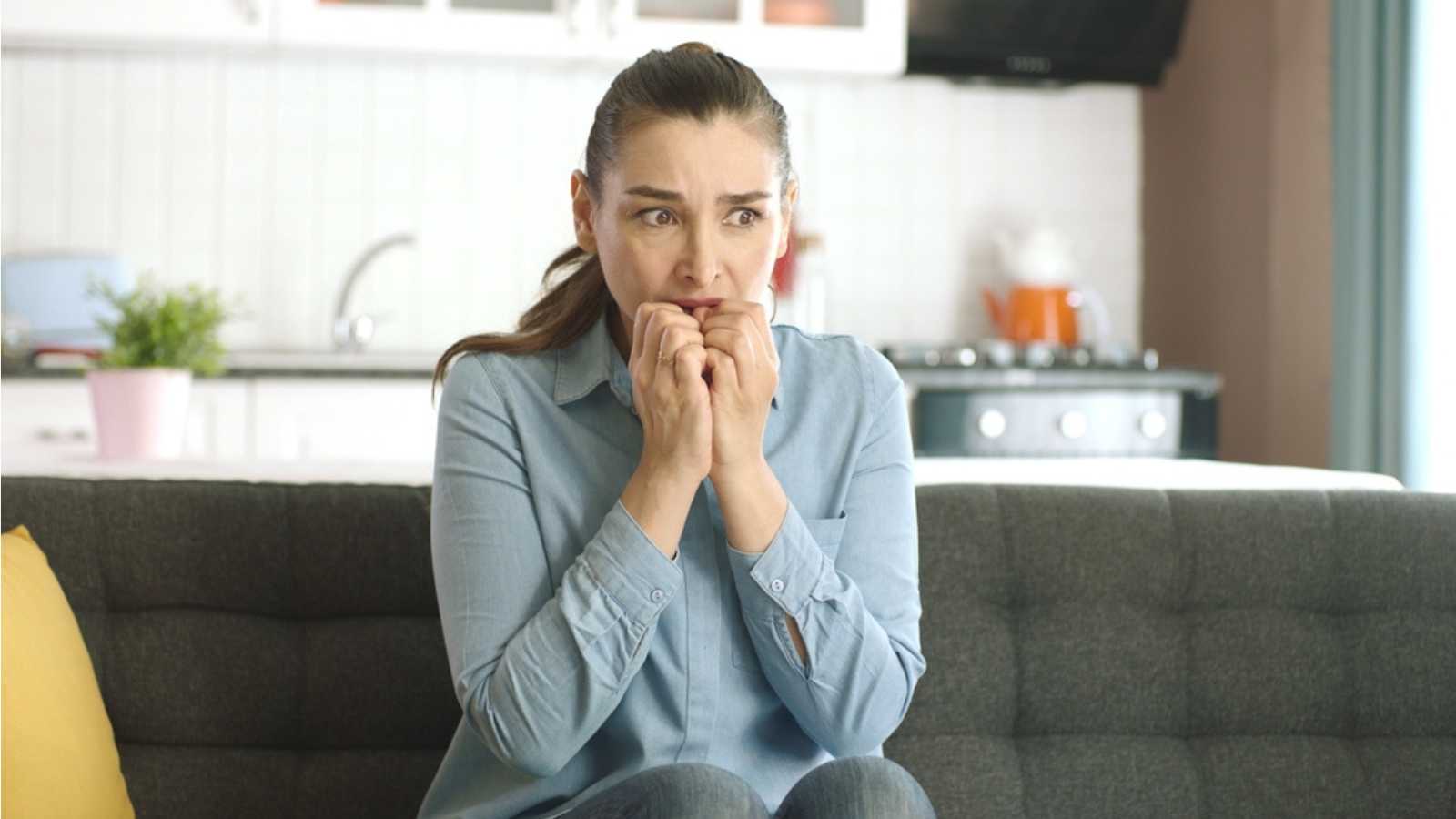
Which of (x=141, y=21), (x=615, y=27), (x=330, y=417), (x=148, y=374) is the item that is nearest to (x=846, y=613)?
(x=148, y=374)

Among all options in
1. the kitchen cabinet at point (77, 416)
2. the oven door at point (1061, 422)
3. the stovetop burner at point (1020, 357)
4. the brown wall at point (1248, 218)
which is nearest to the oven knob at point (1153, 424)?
the oven door at point (1061, 422)

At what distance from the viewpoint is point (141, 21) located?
3.67m

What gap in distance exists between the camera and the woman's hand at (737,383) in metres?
1.33

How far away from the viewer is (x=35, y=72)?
4.01 metres

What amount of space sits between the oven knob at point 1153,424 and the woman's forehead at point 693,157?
2543 mm

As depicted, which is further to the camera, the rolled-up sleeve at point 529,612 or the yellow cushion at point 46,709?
the yellow cushion at point 46,709

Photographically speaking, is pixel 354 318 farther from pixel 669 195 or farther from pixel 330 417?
pixel 669 195

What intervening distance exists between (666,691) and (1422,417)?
7.61ft

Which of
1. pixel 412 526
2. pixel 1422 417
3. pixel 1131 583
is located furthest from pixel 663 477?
pixel 1422 417

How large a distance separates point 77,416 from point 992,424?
203 centimetres

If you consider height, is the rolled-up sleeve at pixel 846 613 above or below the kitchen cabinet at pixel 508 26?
below

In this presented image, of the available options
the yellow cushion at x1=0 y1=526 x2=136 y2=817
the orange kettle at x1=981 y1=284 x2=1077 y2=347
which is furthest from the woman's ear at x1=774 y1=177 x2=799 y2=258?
the orange kettle at x1=981 y1=284 x2=1077 y2=347

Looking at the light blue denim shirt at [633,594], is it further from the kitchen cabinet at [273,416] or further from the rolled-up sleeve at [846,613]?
the kitchen cabinet at [273,416]

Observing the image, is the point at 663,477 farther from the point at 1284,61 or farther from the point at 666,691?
the point at 1284,61
